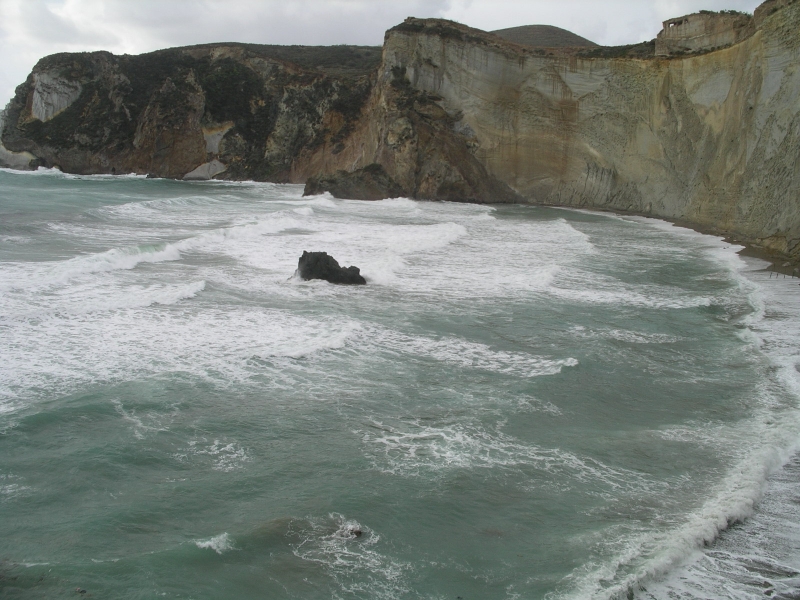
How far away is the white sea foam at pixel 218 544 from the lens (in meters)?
5.16

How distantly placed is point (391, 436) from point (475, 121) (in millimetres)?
33512

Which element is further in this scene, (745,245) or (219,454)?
(745,245)

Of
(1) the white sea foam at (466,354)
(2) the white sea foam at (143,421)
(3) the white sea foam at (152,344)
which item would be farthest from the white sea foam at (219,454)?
(1) the white sea foam at (466,354)

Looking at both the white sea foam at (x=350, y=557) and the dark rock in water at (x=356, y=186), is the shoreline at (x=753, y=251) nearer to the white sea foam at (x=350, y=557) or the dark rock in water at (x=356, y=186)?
the dark rock in water at (x=356, y=186)

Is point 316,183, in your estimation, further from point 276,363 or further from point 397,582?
point 397,582

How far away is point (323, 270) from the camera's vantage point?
14492 mm

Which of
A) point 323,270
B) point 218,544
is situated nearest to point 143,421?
point 218,544

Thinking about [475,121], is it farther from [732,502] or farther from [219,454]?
[732,502]

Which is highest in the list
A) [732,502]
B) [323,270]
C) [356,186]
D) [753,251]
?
[356,186]

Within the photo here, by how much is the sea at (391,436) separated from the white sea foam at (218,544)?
25 millimetres

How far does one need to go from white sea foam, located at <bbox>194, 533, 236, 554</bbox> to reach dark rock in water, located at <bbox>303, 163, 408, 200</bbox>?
33.0m

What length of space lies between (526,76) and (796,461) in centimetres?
3389

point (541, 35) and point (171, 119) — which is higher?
point (541, 35)

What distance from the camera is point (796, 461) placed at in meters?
6.74
